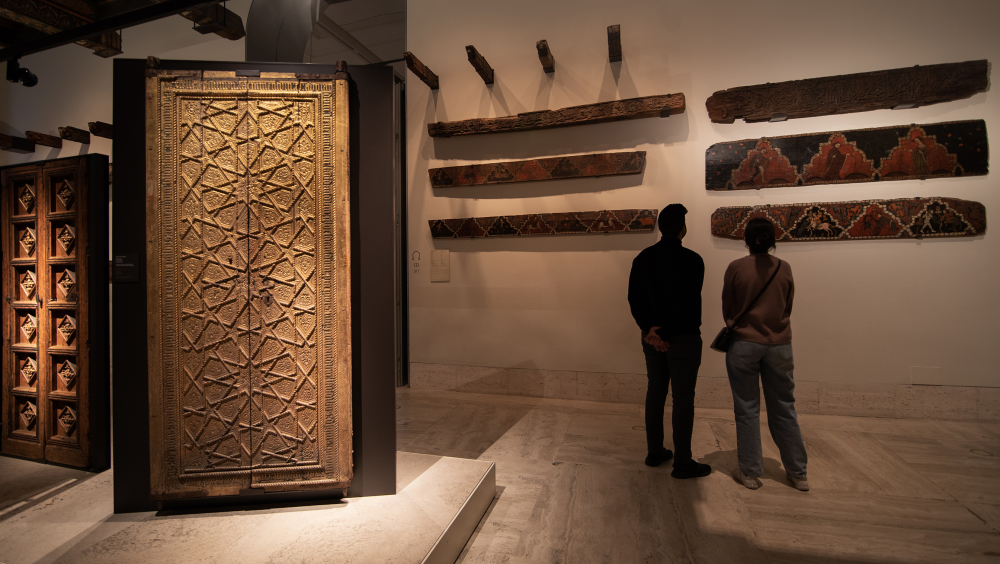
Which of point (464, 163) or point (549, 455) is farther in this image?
point (464, 163)

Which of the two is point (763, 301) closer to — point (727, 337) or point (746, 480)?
point (727, 337)

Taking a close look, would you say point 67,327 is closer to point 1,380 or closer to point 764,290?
point 1,380

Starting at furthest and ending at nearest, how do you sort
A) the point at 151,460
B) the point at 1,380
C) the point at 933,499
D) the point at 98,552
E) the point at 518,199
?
the point at 518,199
the point at 1,380
the point at 933,499
the point at 151,460
the point at 98,552

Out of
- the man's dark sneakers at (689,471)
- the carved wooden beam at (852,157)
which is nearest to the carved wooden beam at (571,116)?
the carved wooden beam at (852,157)

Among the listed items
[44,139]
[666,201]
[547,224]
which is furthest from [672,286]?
[44,139]

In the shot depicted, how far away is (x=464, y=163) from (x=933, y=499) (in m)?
4.90

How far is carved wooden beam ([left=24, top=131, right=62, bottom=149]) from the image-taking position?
6.24 meters

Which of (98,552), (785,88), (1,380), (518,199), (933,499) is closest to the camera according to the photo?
(98,552)

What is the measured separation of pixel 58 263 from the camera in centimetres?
319

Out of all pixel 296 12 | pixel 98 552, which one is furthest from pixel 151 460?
pixel 296 12

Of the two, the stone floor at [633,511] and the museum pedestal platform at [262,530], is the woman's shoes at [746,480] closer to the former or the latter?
the stone floor at [633,511]

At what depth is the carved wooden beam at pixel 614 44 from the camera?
4.44 meters

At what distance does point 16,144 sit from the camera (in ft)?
21.4

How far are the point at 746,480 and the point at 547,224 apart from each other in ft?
10.1
